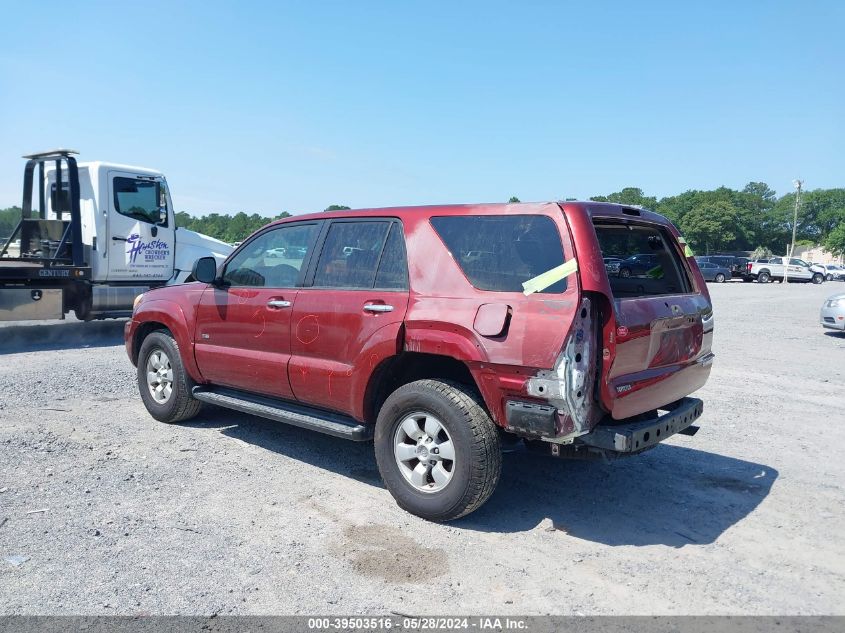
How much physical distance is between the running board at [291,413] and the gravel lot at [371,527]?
40 cm

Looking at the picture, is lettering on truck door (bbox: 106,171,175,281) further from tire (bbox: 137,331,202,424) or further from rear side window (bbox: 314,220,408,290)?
rear side window (bbox: 314,220,408,290)

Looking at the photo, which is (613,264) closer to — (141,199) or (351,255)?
(351,255)

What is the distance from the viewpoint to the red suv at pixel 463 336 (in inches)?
143

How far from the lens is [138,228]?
1189 centimetres

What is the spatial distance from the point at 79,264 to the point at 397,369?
8.72 metres

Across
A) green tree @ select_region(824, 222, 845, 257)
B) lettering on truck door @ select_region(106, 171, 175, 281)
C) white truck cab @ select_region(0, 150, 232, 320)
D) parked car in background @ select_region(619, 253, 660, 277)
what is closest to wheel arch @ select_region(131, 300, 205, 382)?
parked car in background @ select_region(619, 253, 660, 277)

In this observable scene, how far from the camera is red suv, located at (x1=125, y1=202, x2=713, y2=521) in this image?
364 centimetres

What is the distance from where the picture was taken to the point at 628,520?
4.18 m

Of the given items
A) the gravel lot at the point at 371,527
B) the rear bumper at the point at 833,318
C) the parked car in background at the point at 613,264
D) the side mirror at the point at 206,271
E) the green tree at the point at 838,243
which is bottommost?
the gravel lot at the point at 371,527

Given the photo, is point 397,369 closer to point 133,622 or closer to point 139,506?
point 139,506

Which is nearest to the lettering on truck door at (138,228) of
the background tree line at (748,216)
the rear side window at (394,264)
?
the rear side window at (394,264)

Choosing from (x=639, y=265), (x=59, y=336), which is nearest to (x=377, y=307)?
(x=639, y=265)

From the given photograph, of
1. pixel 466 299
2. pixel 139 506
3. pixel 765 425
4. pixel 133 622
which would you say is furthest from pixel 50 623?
pixel 765 425

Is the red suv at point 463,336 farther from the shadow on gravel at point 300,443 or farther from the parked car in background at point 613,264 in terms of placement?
the shadow on gravel at point 300,443
